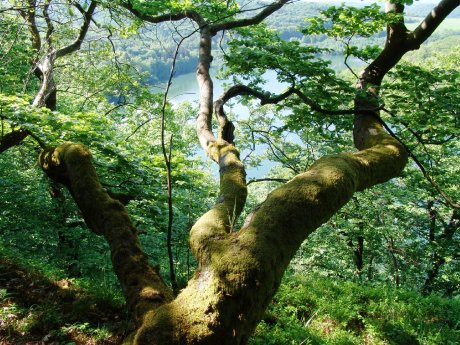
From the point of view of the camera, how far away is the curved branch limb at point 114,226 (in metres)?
2.19

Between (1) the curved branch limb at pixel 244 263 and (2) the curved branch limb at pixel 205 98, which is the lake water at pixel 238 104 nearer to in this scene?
(2) the curved branch limb at pixel 205 98

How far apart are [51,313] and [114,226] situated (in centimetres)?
184

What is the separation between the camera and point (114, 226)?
107 inches

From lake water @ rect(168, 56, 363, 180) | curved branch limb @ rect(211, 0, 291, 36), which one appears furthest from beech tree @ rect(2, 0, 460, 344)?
curved branch limb @ rect(211, 0, 291, 36)

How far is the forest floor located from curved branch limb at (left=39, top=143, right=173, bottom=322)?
1.21 meters

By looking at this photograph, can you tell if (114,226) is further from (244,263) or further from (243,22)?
(243,22)

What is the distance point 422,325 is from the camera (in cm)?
484

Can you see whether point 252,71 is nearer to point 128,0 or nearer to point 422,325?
point 128,0

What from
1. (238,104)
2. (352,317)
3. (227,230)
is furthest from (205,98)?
(238,104)

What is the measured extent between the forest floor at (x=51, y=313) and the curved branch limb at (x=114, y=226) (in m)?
1.21

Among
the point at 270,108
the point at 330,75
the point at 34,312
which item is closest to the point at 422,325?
the point at 330,75

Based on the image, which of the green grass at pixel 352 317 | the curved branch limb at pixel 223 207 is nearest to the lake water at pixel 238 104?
the curved branch limb at pixel 223 207

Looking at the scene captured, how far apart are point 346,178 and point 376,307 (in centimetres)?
372

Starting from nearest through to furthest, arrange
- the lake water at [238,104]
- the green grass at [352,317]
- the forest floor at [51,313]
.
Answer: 1. the forest floor at [51,313]
2. the green grass at [352,317]
3. the lake water at [238,104]
